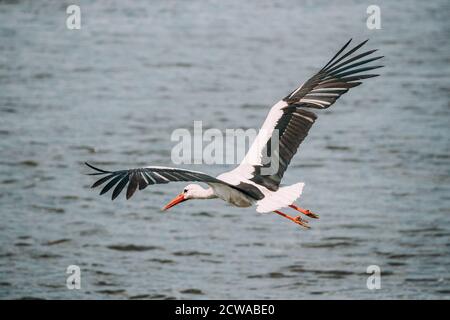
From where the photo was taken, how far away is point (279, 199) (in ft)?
34.0

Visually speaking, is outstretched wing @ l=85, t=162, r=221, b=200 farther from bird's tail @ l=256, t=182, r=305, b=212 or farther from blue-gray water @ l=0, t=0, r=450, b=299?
blue-gray water @ l=0, t=0, r=450, b=299

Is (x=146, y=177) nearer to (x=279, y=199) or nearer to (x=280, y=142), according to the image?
(x=279, y=199)

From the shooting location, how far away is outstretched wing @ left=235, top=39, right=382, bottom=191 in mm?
11055

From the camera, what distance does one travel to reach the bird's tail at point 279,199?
10.2m

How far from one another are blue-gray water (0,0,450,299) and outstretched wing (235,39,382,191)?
3911mm

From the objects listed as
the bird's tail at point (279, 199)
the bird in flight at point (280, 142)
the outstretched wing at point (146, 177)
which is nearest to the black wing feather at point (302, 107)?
the bird in flight at point (280, 142)

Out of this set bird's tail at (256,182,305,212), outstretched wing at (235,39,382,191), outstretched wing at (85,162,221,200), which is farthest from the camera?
outstretched wing at (235,39,382,191)

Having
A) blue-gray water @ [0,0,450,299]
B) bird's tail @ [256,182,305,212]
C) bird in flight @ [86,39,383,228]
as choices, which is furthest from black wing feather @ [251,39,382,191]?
blue-gray water @ [0,0,450,299]

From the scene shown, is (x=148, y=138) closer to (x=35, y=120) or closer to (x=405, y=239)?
(x=35, y=120)

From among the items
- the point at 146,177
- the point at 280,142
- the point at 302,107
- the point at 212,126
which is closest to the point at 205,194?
the point at 280,142

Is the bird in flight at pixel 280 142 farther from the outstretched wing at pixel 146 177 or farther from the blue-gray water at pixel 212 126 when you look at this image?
the blue-gray water at pixel 212 126

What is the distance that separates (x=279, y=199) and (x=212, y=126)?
11767 millimetres

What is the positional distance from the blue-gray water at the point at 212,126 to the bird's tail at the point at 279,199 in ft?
14.2

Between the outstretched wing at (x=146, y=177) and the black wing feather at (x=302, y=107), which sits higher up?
the black wing feather at (x=302, y=107)
